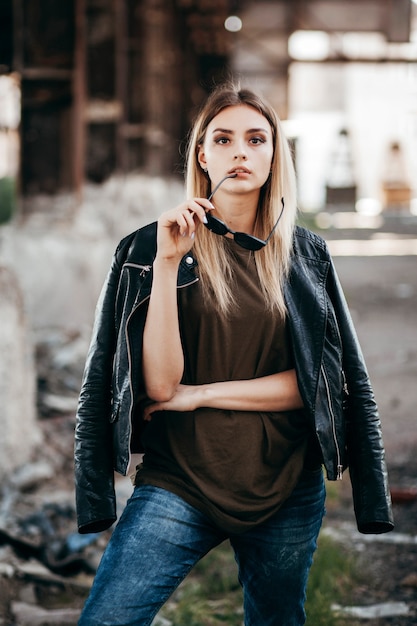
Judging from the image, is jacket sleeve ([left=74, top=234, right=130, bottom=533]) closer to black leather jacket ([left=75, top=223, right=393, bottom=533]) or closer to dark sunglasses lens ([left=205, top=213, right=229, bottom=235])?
black leather jacket ([left=75, top=223, right=393, bottom=533])

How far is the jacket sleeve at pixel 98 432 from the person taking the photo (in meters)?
2.65

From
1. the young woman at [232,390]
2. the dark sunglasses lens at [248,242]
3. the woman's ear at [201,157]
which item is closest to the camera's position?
the young woman at [232,390]

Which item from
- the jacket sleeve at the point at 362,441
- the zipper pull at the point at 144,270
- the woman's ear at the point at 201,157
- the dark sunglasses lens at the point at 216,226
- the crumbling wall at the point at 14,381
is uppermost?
the woman's ear at the point at 201,157

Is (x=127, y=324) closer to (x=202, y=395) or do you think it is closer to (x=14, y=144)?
(x=202, y=395)

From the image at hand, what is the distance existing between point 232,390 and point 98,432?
37 cm

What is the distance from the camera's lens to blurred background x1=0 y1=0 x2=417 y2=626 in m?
5.55

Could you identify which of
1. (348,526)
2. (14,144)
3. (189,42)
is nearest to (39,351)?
(14,144)

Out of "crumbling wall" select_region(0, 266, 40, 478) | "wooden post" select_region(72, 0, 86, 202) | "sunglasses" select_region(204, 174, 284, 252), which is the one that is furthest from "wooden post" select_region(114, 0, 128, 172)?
"sunglasses" select_region(204, 174, 284, 252)

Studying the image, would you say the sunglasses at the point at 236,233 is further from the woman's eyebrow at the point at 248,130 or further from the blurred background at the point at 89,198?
the blurred background at the point at 89,198

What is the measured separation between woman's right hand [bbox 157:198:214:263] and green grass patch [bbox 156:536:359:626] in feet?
6.84

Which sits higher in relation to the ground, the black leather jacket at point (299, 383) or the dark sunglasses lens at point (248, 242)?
the dark sunglasses lens at point (248, 242)

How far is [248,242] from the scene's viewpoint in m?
2.70

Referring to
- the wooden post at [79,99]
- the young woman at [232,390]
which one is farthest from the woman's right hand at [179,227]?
the wooden post at [79,99]

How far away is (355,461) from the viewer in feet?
9.10
